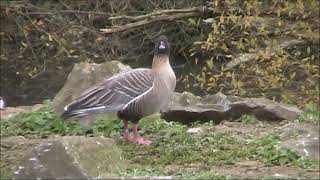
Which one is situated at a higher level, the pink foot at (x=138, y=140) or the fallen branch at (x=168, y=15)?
the fallen branch at (x=168, y=15)

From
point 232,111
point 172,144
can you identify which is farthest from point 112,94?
point 232,111

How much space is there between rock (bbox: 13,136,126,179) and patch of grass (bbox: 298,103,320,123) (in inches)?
102

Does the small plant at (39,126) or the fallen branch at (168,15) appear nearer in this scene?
the small plant at (39,126)

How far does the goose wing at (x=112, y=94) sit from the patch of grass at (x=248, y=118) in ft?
5.56

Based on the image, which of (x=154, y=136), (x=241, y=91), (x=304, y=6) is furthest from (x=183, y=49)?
(x=304, y=6)

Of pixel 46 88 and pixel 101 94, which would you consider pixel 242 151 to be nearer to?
pixel 101 94

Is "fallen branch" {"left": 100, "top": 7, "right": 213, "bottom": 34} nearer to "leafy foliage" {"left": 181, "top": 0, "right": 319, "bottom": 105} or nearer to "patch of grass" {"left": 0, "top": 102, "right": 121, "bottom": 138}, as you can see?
"leafy foliage" {"left": 181, "top": 0, "right": 319, "bottom": 105}

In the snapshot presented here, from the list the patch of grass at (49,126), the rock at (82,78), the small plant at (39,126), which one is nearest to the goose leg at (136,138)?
the patch of grass at (49,126)

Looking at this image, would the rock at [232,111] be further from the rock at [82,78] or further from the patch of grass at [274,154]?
the patch of grass at [274,154]

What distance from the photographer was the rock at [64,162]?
223 inches

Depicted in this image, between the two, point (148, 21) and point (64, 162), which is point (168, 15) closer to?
point (148, 21)

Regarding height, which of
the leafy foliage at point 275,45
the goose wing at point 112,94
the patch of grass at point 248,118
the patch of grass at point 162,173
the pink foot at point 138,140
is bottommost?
the patch of grass at point 248,118

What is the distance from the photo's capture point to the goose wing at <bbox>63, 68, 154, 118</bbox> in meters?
7.97

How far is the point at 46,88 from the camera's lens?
17.9 m
